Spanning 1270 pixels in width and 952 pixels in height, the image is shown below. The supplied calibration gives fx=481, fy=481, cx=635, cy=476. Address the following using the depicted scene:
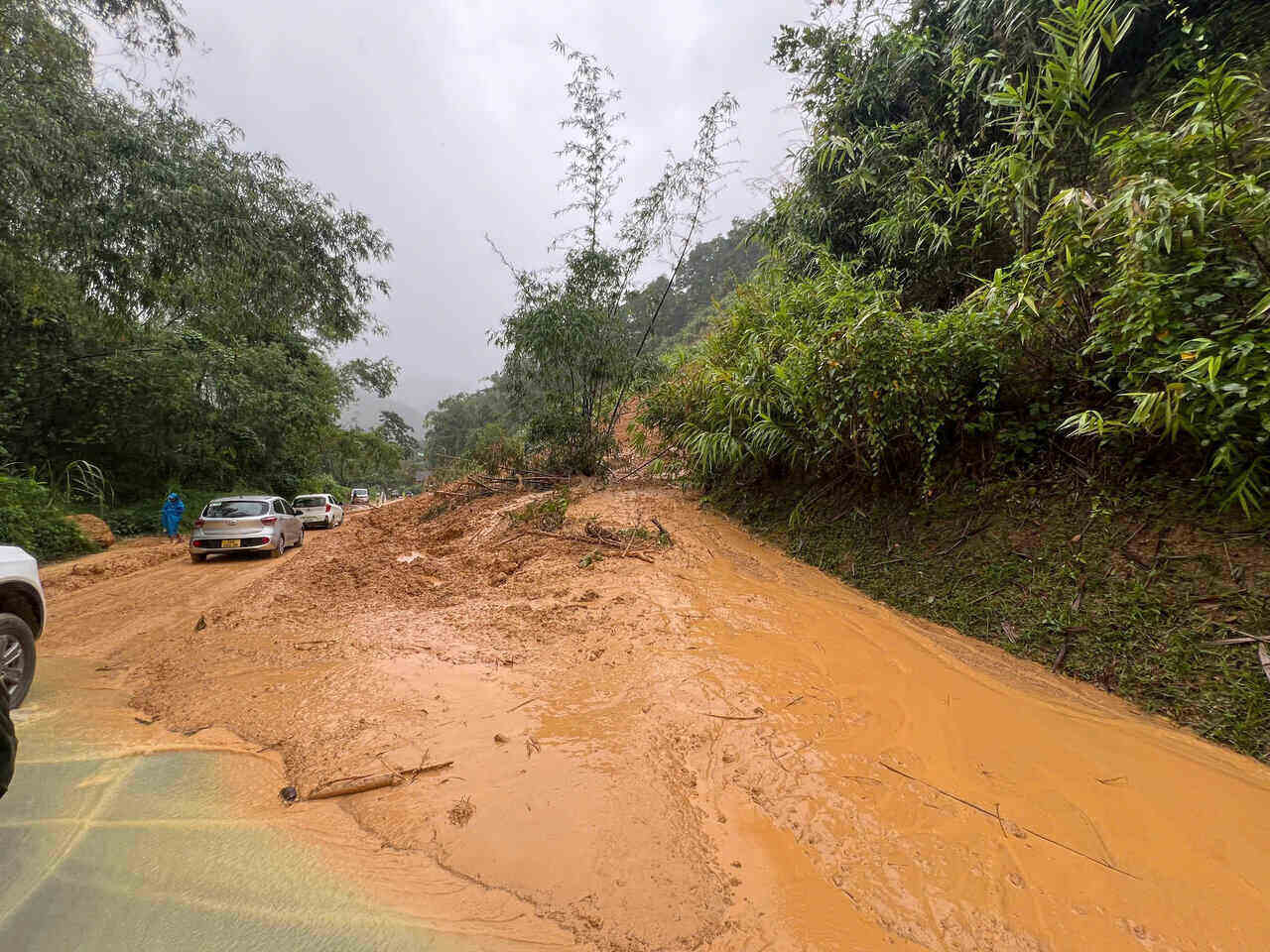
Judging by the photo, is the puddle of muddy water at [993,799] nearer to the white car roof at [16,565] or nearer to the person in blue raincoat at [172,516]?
the white car roof at [16,565]

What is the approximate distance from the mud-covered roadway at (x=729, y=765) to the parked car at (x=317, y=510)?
1156 cm

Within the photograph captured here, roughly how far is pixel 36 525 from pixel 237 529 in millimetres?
3430

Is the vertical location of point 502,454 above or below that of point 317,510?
above

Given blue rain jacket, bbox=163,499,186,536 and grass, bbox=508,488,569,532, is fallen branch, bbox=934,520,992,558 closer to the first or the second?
grass, bbox=508,488,569,532

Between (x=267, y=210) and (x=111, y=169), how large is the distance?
186cm

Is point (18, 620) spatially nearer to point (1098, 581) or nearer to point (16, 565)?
point (16, 565)

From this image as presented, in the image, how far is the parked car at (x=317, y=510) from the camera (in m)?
15.0

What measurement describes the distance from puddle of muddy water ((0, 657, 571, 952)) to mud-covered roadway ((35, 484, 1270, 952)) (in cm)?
5

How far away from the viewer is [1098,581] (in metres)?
3.31

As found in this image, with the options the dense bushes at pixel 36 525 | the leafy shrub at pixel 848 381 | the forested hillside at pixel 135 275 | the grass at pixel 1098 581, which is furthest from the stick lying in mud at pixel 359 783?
the dense bushes at pixel 36 525

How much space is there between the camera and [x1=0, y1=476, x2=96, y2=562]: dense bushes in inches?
311

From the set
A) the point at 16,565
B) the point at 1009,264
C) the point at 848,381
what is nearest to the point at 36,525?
the point at 16,565

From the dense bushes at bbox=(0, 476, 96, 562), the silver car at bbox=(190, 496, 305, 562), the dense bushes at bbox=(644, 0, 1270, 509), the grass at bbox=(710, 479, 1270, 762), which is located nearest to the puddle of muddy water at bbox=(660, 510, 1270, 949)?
the grass at bbox=(710, 479, 1270, 762)

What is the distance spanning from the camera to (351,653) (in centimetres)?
337
